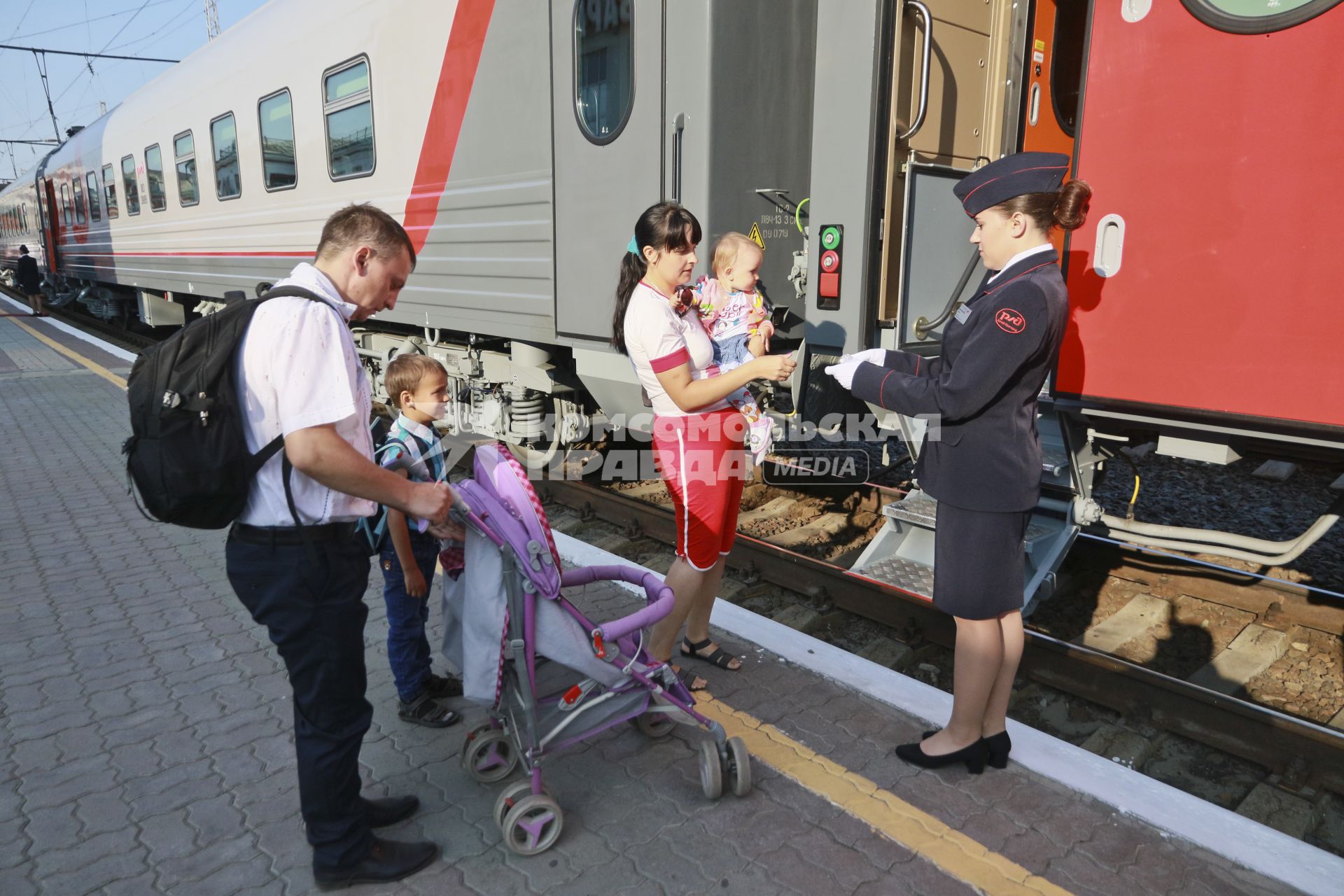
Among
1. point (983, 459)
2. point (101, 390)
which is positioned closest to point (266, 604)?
point (983, 459)

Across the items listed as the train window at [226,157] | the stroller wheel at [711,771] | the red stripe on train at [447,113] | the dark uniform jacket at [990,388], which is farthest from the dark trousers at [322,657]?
the train window at [226,157]

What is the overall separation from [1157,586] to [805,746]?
2466mm

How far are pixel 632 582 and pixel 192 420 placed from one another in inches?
55.7

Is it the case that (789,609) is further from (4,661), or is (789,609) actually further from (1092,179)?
(4,661)

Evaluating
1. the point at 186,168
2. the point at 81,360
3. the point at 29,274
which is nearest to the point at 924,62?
the point at 186,168

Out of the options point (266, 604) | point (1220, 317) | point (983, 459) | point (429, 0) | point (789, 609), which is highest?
point (429, 0)

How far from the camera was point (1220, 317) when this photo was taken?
3217 millimetres

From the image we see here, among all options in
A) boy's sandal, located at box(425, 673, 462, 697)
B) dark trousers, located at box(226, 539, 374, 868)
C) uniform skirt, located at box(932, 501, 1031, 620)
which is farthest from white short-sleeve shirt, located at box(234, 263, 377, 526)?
uniform skirt, located at box(932, 501, 1031, 620)

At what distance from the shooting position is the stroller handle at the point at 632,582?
2650mm

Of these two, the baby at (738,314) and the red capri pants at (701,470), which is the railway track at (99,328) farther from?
the red capri pants at (701,470)

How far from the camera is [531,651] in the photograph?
2.56m

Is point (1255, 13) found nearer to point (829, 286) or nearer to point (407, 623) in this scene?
point (829, 286)

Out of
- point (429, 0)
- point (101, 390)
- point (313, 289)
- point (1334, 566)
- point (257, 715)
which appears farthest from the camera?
point (101, 390)

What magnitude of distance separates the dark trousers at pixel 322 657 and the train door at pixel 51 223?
75.2 feet
